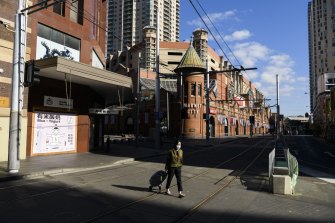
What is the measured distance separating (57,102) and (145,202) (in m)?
15.1

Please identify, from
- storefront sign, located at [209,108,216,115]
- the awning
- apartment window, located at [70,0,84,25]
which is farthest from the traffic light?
storefront sign, located at [209,108,216,115]

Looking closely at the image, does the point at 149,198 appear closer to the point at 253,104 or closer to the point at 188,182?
the point at 188,182

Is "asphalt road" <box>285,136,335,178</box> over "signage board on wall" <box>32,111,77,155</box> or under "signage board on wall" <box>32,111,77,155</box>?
under

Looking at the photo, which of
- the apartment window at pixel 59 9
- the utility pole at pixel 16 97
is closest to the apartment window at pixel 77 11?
the apartment window at pixel 59 9

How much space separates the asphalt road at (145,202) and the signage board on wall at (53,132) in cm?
812

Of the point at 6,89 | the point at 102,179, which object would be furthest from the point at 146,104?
the point at 102,179

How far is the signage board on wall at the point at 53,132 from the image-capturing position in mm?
21734

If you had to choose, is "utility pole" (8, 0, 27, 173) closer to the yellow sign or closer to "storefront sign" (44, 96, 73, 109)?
the yellow sign

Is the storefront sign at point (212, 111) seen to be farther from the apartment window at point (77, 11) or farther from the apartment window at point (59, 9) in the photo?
the apartment window at point (59, 9)

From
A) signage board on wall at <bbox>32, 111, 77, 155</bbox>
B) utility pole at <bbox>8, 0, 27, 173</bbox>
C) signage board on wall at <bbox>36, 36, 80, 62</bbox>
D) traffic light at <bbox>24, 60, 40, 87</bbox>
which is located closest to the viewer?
utility pole at <bbox>8, 0, 27, 173</bbox>

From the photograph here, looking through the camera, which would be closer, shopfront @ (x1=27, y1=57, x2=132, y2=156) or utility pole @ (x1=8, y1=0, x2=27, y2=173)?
utility pole @ (x1=8, y1=0, x2=27, y2=173)

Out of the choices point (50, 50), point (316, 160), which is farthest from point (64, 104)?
point (316, 160)

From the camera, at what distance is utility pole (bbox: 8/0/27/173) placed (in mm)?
14344

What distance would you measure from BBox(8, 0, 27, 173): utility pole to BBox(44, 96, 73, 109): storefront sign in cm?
740
